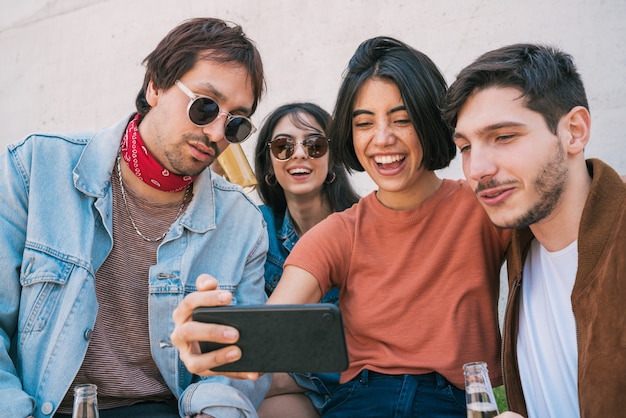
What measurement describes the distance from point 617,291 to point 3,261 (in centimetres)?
214

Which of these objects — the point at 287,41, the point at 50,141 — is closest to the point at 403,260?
the point at 50,141

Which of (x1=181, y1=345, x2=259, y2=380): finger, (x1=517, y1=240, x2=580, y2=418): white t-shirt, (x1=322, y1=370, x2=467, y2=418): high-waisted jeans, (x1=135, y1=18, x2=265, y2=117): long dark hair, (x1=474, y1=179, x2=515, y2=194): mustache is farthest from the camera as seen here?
(x1=135, y1=18, x2=265, y2=117): long dark hair

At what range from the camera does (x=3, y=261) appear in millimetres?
2354

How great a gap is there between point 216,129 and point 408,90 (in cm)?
87

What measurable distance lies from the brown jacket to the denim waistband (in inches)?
20.5

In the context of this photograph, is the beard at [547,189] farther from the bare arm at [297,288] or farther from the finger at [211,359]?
the finger at [211,359]

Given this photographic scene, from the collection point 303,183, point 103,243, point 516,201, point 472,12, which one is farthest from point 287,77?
point 516,201

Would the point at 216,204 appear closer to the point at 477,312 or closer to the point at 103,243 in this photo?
the point at 103,243

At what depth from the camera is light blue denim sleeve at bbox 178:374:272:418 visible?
2346mm

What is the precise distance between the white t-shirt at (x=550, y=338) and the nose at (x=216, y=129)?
56.1 inches

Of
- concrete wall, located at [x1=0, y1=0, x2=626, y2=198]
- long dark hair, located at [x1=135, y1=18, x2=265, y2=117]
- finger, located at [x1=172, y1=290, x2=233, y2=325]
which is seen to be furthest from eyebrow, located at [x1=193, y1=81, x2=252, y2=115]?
concrete wall, located at [x1=0, y1=0, x2=626, y2=198]

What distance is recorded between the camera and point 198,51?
113 inches

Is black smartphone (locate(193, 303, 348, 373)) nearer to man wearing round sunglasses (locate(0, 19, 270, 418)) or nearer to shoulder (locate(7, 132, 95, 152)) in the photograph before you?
man wearing round sunglasses (locate(0, 19, 270, 418))

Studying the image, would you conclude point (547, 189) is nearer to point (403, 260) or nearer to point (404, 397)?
point (403, 260)
